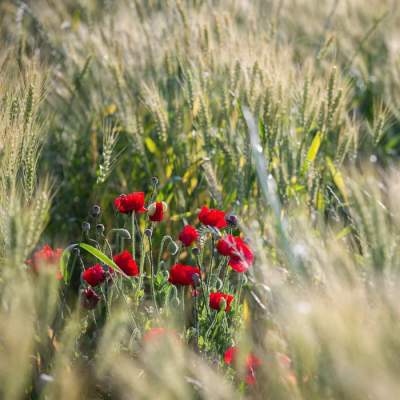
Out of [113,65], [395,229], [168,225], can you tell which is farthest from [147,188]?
[395,229]

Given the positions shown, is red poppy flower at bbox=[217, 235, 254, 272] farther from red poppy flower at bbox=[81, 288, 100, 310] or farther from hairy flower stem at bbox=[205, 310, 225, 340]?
red poppy flower at bbox=[81, 288, 100, 310]

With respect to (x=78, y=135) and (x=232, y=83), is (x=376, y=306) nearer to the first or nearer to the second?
(x=232, y=83)

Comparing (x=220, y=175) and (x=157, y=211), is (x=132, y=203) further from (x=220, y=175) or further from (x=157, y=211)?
(x=220, y=175)

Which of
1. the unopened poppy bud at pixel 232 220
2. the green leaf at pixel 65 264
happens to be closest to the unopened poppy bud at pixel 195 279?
the unopened poppy bud at pixel 232 220

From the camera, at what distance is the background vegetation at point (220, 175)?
76cm

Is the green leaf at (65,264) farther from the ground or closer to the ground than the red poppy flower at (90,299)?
farther from the ground

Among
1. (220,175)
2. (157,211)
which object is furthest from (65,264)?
(220,175)

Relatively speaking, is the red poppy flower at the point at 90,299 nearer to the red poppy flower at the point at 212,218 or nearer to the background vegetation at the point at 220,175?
the background vegetation at the point at 220,175

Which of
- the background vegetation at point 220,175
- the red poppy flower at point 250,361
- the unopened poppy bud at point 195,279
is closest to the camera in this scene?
the background vegetation at point 220,175

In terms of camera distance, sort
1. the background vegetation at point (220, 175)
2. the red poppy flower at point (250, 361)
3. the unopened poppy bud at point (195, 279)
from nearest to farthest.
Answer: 1. the background vegetation at point (220, 175)
2. the red poppy flower at point (250, 361)
3. the unopened poppy bud at point (195, 279)

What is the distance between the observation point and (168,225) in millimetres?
1632

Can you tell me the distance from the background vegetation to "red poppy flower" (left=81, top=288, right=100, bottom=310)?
0.13 ft

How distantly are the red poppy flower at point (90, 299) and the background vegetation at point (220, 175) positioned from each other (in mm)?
41

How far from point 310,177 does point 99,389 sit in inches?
24.6
